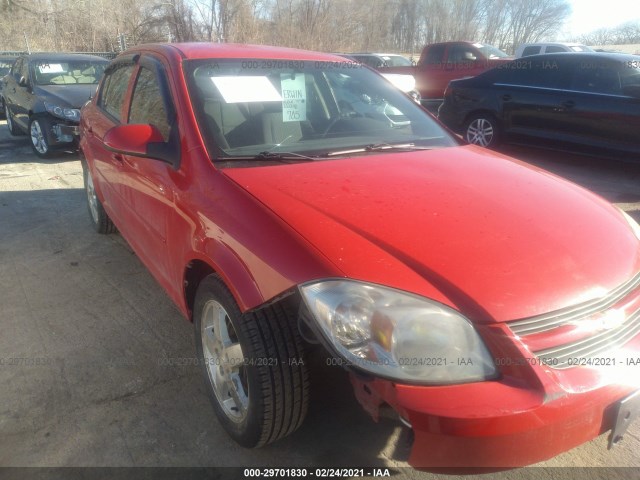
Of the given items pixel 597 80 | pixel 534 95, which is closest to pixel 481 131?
pixel 534 95

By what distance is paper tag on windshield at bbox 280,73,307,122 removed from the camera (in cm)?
282

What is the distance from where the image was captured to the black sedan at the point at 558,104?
249 inches

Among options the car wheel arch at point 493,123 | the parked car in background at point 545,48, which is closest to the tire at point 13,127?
the car wheel arch at point 493,123

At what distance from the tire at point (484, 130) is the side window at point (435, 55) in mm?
5166

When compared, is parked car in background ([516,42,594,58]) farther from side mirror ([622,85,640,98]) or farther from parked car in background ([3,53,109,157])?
parked car in background ([3,53,109,157])

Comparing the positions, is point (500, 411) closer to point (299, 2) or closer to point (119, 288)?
point (119, 288)

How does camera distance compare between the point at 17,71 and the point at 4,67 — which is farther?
the point at 4,67

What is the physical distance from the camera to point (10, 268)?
13.2ft

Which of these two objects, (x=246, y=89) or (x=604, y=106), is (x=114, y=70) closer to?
(x=246, y=89)

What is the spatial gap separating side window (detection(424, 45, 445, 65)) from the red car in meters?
10.4

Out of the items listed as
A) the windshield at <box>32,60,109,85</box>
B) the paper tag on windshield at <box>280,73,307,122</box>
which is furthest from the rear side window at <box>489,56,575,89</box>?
the windshield at <box>32,60,109,85</box>

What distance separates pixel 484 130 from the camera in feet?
25.2

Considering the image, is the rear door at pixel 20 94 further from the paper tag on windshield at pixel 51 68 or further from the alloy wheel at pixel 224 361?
the alloy wheel at pixel 224 361

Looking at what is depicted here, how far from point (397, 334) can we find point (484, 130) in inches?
266
